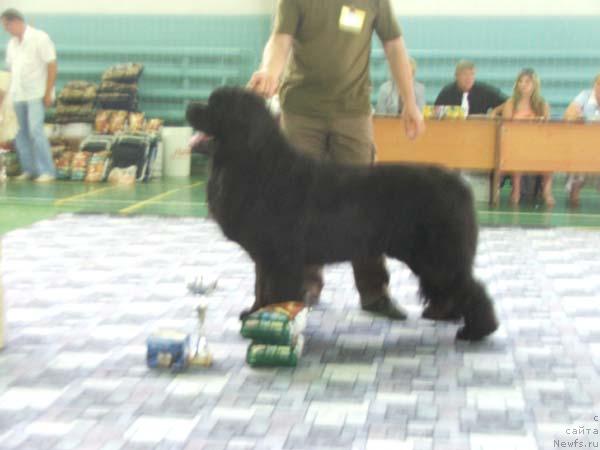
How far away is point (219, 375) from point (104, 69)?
30.1 ft

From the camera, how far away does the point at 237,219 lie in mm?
3379

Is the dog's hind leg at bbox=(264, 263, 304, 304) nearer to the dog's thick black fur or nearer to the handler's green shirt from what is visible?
the dog's thick black fur

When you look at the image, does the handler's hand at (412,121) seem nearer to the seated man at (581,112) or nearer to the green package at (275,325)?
the green package at (275,325)

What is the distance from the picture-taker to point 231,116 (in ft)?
10.8

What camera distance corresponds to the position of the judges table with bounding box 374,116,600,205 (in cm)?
851

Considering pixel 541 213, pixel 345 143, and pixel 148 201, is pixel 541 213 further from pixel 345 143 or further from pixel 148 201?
pixel 345 143

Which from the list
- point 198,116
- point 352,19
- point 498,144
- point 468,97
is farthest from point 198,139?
point 468,97

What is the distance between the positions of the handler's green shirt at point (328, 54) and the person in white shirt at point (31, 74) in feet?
21.8

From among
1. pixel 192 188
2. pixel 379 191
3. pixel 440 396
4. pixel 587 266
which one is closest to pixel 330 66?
pixel 379 191

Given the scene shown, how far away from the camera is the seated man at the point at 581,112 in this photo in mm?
8945

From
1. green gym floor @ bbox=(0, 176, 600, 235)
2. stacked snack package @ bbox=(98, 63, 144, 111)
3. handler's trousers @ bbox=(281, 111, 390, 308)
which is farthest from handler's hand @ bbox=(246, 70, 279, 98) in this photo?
stacked snack package @ bbox=(98, 63, 144, 111)

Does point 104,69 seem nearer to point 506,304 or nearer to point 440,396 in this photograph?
point 506,304

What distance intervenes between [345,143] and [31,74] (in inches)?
275

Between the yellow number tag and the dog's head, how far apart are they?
830 mm
